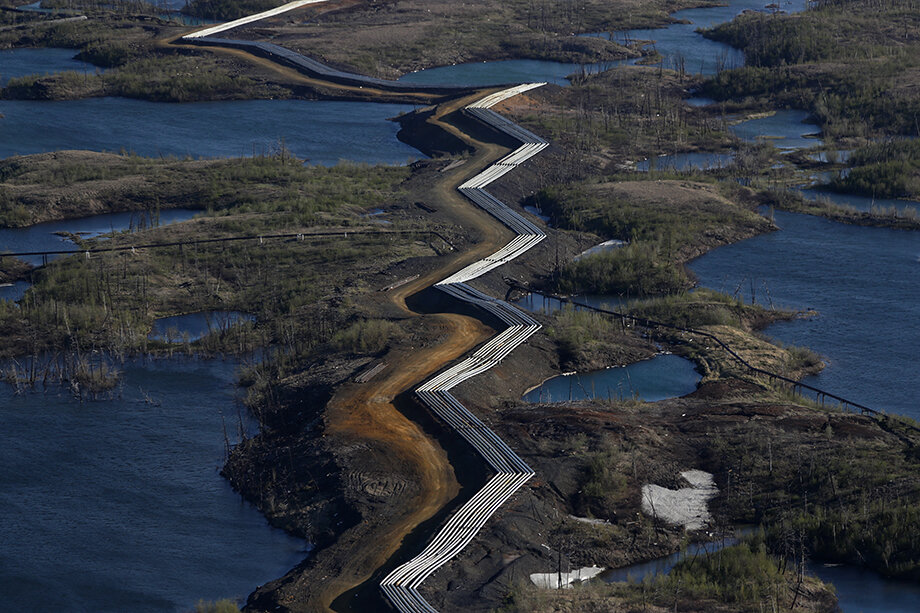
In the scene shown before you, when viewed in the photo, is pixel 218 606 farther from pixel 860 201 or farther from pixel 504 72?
pixel 504 72

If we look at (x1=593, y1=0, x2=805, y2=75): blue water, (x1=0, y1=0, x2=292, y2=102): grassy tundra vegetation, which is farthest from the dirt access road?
(x1=593, y1=0, x2=805, y2=75): blue water

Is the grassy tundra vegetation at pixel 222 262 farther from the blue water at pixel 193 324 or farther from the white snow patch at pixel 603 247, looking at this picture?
the white snow patch at pixel 603 247

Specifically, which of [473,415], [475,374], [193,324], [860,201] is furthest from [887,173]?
[193,324]

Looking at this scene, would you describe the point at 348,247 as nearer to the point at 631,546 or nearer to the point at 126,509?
the point at 126,509

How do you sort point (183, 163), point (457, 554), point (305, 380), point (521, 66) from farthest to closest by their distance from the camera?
point (521, 66)
point (183, 163)
point (305, 380)
point (457, 554)

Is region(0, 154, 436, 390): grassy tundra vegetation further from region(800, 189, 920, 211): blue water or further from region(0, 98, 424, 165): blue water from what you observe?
region(800, 189, 920, 211): blue water

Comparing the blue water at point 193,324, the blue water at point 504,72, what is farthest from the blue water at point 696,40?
the blue water at point 193,324

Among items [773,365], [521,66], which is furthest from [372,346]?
[521,66]
